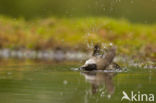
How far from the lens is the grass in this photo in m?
27.9

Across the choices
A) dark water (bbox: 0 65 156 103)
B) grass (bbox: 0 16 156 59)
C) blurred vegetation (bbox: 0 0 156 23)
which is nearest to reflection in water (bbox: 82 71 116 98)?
dark water (bbox: 0 65 156 103)

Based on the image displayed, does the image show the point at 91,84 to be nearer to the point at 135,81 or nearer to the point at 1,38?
the point at 135,81

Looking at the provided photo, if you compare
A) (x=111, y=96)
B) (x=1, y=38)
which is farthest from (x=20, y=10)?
(x=111, y=96)

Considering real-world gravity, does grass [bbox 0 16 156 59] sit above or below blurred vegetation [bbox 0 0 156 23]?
below

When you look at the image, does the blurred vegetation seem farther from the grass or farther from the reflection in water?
the reflection in water

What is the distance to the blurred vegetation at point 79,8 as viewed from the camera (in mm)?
32281

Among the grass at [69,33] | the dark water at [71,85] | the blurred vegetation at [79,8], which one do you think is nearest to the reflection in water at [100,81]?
the dark water at [71,85]

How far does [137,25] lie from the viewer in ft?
103

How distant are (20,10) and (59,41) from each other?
711 cm

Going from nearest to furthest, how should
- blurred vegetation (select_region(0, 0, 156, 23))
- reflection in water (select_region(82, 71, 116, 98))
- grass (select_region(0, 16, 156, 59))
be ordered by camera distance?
reflection in water (select_region(82, 71, 116, 98))
grass (select_region(0, 16, 156, 59))
blurred vegetation (select_region(0, 0, 156, 23))

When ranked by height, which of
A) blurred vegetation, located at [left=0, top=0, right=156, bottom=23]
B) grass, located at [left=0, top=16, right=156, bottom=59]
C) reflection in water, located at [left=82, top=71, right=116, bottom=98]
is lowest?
reflection in water, located at [left=82, top=71, right=116, bottom=98]

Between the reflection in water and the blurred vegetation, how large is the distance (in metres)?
17.3

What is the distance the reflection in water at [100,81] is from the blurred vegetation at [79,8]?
1725 cm

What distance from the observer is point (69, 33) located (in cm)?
3002
